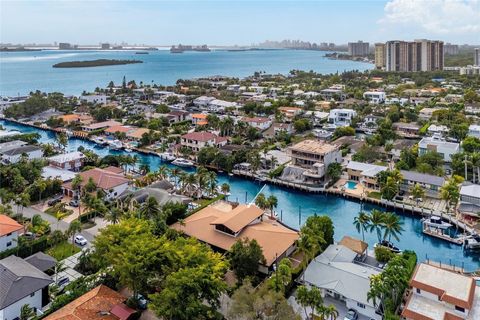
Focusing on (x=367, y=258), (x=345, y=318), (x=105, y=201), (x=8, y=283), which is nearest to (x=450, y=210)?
(x=367, y=258)

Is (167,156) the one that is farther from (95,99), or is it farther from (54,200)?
(95,99)

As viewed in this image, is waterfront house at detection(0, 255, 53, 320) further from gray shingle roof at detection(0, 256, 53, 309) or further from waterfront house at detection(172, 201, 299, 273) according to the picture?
waterfront house at detection(172, 201, 299, 273)

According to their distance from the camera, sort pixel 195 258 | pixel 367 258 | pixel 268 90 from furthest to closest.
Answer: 1. pixel 268 90
2. pixel 367 258
3. pixel 195 258

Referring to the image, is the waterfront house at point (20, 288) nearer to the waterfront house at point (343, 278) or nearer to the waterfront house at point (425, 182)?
the waterfront house at point (343, 278)

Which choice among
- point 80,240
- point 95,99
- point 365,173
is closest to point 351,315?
point 80,240

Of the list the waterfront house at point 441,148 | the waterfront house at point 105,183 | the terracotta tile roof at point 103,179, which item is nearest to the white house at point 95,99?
the terracotta tile roof at point 103,179

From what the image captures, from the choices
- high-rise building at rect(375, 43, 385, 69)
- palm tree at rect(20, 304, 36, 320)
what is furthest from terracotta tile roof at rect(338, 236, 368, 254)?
high-rise building at rect(375, 43, 385, 69)

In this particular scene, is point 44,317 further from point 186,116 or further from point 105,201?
point 186,116
